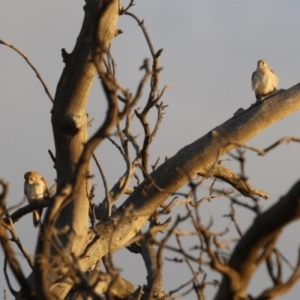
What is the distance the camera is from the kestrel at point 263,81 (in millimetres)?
11375

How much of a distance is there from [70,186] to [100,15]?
0.61 metres

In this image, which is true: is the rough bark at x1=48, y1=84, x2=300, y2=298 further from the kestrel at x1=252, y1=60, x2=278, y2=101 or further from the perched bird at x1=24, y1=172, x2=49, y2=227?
the kestrel at x1=252, y1=60, x2=278, y2=101

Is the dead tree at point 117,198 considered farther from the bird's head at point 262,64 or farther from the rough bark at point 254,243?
the bird's head at point 262,64

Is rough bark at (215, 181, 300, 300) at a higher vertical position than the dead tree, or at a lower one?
lower

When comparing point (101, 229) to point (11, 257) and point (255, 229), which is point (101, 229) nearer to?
point (11, 257)

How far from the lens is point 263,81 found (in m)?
11.5

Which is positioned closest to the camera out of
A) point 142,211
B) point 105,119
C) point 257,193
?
point 105,119

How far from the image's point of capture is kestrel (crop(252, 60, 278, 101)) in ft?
37.3

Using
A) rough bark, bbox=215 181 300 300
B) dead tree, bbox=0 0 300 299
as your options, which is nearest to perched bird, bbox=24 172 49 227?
dead tree, bbox=0 0 300 299

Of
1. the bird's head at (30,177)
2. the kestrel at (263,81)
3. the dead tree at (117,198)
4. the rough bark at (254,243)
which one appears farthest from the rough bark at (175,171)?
the kestrel at (263,81)

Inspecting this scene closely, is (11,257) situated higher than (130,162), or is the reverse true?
(130,162)

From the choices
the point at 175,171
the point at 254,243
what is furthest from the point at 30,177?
the point at 254,243

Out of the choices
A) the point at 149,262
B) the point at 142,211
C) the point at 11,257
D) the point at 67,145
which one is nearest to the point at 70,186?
the point at 11,257

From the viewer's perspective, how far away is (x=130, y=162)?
21.4ft
